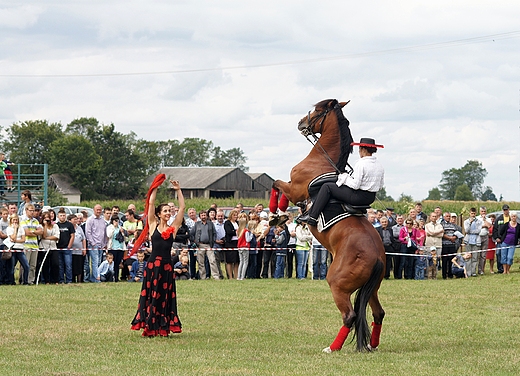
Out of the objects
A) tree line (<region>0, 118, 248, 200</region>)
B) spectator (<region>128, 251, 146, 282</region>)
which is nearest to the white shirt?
spectator (<region>128, 251, 146, 282</region>)

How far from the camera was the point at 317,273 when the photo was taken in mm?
19938

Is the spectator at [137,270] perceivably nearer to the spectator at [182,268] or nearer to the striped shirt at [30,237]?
the spectator at [182,268]

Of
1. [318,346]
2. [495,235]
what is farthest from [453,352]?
[495,235]

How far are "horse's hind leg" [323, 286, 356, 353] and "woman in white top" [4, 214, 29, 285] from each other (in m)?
10.3

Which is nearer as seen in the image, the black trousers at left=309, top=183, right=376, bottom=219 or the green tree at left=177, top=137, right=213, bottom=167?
the black trousers at left=309, top=183, right=376, bottom=219

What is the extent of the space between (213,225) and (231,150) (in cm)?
12181

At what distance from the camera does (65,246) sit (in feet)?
59.3

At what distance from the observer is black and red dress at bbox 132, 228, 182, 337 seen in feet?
33.5

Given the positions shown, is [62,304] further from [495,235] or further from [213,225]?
[495,235]

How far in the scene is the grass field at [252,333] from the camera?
26.0 ft

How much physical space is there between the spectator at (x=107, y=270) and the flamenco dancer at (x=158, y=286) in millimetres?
8451

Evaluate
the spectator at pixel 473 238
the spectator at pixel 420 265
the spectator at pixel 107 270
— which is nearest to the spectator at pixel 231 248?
the spectator at pixel 107 270

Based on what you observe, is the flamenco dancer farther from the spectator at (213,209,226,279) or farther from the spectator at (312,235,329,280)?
the spectator at (312,235,329,280)

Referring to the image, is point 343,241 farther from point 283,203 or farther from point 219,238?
point 219,238
